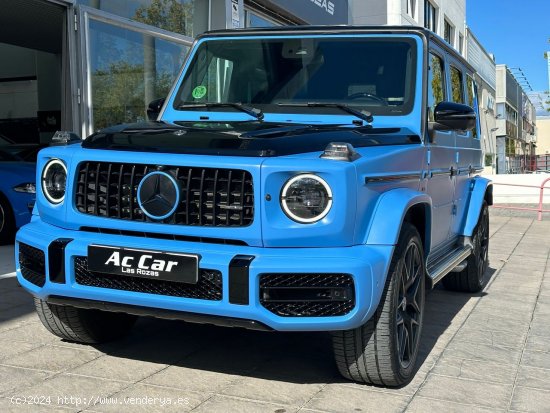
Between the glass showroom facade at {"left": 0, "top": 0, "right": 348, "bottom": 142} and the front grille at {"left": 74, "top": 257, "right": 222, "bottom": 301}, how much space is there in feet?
18.4

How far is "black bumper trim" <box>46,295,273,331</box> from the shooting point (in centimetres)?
295

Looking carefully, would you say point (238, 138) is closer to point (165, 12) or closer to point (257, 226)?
point (257, 226)

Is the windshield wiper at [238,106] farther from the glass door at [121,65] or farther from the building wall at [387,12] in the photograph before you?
the building wall at [387,12]

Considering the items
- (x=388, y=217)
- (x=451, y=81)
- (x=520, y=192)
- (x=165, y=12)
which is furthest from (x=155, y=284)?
(x=520, y=192)

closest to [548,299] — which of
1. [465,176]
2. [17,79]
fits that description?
[465,176]

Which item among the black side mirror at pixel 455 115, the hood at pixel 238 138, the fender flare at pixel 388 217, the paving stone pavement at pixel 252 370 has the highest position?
the black side mirror at pixel 455 115

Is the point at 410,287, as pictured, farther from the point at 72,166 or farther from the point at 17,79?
the point at 17,79

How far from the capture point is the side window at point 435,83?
14.3 feet

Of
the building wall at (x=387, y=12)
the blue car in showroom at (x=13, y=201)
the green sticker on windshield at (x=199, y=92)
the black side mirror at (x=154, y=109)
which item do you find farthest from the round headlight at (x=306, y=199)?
the building wall at (x=387, y=12)

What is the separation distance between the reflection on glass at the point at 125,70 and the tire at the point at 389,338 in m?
6.41

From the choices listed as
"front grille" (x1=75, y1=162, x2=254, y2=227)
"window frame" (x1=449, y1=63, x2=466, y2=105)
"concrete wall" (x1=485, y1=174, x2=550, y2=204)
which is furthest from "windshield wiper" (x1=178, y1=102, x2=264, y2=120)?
"concrete wall" (x1=485, y1=174, x2=550, y2=204)

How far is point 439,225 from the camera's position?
451 cm

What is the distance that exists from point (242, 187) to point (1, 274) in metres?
4.17

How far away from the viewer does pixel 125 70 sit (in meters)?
9.89
